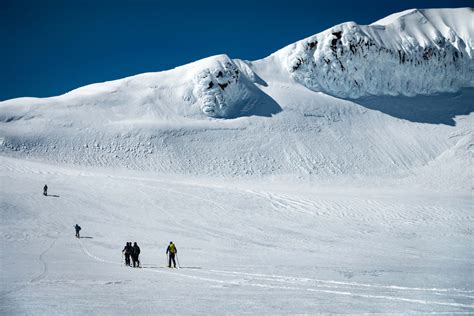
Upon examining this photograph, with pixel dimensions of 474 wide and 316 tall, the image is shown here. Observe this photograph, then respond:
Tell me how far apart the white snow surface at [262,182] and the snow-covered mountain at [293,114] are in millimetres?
346

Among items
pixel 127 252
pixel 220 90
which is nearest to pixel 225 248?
pixel 127 252

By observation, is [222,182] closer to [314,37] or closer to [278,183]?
[278,183]

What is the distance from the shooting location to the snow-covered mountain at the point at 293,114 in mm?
60219

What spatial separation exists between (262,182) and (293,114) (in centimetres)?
2383

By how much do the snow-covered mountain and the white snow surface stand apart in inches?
13.6

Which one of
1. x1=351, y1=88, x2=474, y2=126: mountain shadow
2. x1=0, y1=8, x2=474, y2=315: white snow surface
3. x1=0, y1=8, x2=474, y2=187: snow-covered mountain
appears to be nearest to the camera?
x1=0, y1=8, x2=474, y2=315: white snow surface

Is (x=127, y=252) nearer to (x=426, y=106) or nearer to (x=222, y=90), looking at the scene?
(x=222, y=90)

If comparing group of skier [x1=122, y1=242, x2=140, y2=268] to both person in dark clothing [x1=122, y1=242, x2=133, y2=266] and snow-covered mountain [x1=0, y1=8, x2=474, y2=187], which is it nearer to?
person in dark clothing [x1=122, y1=242, x2=133, y2=266]

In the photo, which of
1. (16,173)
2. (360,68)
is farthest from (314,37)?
(16,173)

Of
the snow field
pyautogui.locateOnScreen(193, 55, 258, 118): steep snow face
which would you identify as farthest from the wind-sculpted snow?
the snow field

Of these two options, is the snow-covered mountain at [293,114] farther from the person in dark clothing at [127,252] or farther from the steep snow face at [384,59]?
the person in dark clothing at [127,252]

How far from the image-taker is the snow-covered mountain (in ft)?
198

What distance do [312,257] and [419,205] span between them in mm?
23138

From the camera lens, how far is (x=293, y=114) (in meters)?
74.9
